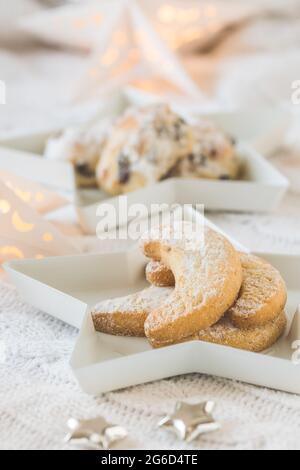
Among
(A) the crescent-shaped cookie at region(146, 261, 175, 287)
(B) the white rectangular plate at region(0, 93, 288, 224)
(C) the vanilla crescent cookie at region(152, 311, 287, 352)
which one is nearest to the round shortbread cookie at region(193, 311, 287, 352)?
(C) the vanilla crescent cookie at region(152, 311, 287, 352)

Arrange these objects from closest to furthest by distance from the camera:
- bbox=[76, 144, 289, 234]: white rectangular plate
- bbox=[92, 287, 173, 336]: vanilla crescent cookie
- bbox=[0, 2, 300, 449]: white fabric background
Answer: bbox=[0, 2, 300, 449]: white fabric background
bbox=[92, 287, 173, 336]: vanilla crescent cookie
bbox=[76, 144, 289, 234]: white rectangular plate

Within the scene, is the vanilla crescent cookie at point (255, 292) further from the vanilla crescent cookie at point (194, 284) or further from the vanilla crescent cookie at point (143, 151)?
the vanilla crescent cookie at point (143, 151)

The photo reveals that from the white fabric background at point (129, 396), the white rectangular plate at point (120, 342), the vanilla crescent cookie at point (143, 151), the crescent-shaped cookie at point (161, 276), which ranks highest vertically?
the vanilla crescent cookie at point (143, 151)

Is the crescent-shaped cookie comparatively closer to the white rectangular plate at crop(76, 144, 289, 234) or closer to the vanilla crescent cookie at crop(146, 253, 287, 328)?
the vanilla crescent cookie at crop(146, 253, 287, 328)

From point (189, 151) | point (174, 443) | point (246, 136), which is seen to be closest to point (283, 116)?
point (246, 136)

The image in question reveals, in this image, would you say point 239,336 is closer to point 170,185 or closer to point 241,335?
point 241,335

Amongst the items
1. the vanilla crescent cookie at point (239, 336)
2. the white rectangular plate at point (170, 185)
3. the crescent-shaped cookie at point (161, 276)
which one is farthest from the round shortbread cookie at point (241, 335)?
the white rectangular plate at point (170, 185)

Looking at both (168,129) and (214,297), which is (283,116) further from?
(214,297)
